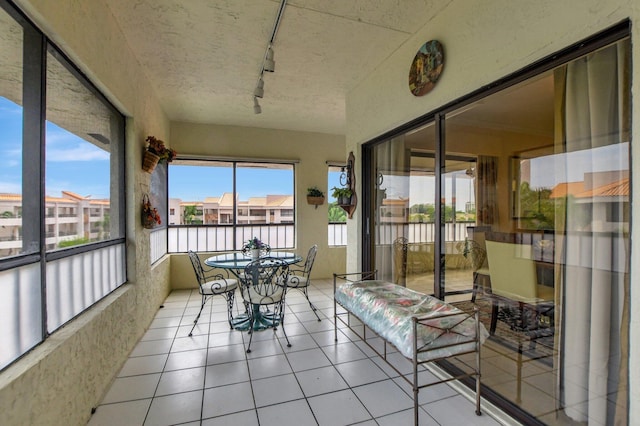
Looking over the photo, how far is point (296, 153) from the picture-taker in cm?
541

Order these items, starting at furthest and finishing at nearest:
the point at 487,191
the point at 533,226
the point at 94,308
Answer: the point at 487,191, the point at 533,226, the point at 94,308

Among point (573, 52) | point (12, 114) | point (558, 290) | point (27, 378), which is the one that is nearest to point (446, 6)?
point (573, 52)

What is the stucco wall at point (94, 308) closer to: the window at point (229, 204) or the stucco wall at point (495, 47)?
the window at point (229, 204)

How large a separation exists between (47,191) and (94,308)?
901mm

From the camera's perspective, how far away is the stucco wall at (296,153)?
490 cm

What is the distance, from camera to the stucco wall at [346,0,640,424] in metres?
1.18

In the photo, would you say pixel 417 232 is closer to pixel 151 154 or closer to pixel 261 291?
pixel 261 291

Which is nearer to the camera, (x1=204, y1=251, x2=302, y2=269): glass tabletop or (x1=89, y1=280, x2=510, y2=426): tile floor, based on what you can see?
(x1=89, y1=280, x2=510, y2=426): tile floor

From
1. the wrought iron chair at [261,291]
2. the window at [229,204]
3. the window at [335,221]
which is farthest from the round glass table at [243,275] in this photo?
the window at [335,221]

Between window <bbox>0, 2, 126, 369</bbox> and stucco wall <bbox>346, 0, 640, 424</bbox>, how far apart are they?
239 cm

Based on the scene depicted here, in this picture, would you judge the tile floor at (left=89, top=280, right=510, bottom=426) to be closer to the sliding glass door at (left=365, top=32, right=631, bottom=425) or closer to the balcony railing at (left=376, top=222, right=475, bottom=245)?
the sliding glass door at (left=365, top=32, right=631, bottom=425)

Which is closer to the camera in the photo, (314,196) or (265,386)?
(265,386)

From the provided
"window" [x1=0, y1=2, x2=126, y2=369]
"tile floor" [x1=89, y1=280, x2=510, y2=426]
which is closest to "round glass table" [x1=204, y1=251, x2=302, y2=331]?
"tile floor" [x1=89, y1=280, x2=510, y2=426]

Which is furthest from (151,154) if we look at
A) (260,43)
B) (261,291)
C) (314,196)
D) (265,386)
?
(314,196)
